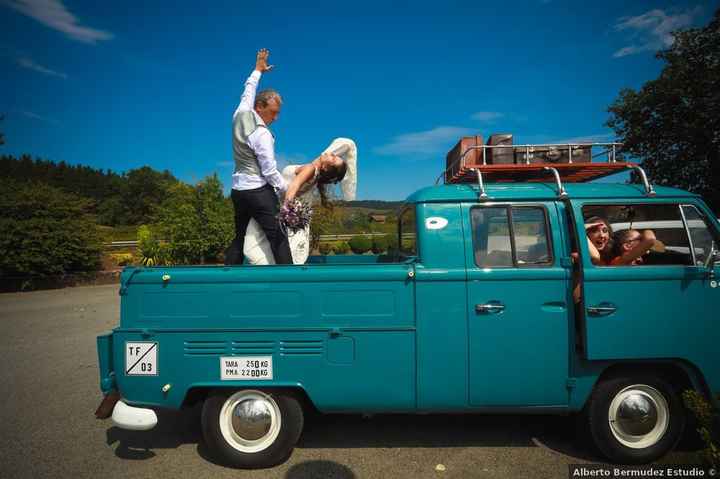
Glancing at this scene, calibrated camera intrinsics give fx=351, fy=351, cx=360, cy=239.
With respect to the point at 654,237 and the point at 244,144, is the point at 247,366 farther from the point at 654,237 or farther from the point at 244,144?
the point at 654,237

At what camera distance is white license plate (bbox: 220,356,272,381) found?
9.07ft

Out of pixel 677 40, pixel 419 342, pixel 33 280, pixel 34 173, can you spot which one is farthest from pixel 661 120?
pixel 34 173

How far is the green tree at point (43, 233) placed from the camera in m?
11.5

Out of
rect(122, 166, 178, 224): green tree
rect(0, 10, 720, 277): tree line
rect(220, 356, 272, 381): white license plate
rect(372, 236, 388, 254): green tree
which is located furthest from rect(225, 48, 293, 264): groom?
rect(122, 166, 178, 224): green tree

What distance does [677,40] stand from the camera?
15.0 m

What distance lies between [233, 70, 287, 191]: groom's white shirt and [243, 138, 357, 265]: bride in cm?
24

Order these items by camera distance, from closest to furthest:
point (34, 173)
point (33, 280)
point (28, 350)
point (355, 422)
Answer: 1. point (355, 422)
2. point (28, 350)
3. point (33, 280)
4. point (34, 173)

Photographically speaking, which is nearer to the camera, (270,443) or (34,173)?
(270,443)

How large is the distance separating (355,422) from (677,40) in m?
20.5

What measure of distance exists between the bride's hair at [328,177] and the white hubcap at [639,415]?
315 centimetres

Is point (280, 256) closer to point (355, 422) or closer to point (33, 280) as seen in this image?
point (355, 422)

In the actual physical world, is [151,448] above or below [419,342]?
below

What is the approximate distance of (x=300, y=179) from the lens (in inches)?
138

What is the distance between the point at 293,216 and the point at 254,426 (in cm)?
187
